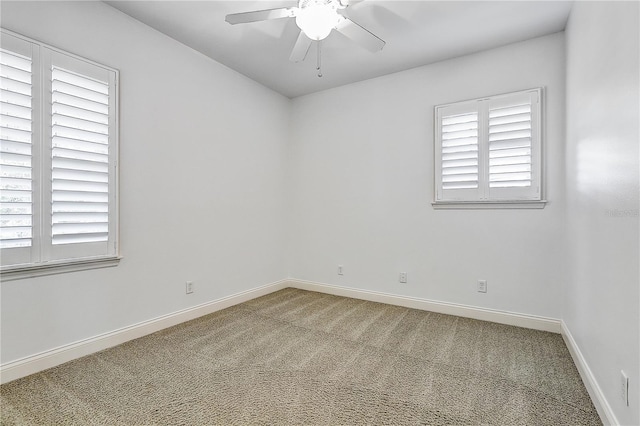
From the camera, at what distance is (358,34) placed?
7.28 ft

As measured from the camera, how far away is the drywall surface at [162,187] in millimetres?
2158

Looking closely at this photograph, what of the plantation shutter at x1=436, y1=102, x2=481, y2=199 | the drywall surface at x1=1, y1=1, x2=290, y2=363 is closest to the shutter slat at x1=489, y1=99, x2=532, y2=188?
the plantation shutter at x1=436, y1=102, x2=481, y2=199

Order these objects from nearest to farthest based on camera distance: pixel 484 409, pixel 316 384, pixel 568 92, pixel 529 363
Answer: pixel 484 409 → pixel 316 384 → pixel 529 363 → pixel 568 92

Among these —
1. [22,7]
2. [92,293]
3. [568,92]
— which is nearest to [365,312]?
[92,293]

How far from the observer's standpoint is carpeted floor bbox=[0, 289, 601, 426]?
1673 millimetres

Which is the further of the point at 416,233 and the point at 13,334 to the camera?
the point at 416,233

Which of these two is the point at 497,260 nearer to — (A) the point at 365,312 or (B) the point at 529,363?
(B) the point at 529,363

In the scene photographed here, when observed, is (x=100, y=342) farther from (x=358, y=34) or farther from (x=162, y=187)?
(x=358, y=34)

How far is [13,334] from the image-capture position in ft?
6.53

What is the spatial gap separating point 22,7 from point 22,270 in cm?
176

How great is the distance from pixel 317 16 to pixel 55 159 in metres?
A: 2.08

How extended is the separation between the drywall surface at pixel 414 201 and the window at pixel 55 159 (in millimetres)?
2458

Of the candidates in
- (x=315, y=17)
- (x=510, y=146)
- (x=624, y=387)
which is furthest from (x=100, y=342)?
(x=510, y=146)

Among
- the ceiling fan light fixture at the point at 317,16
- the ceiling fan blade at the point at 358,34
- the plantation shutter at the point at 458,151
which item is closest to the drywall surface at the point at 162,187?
the ceiling fan light fixture at the point at 317,16
